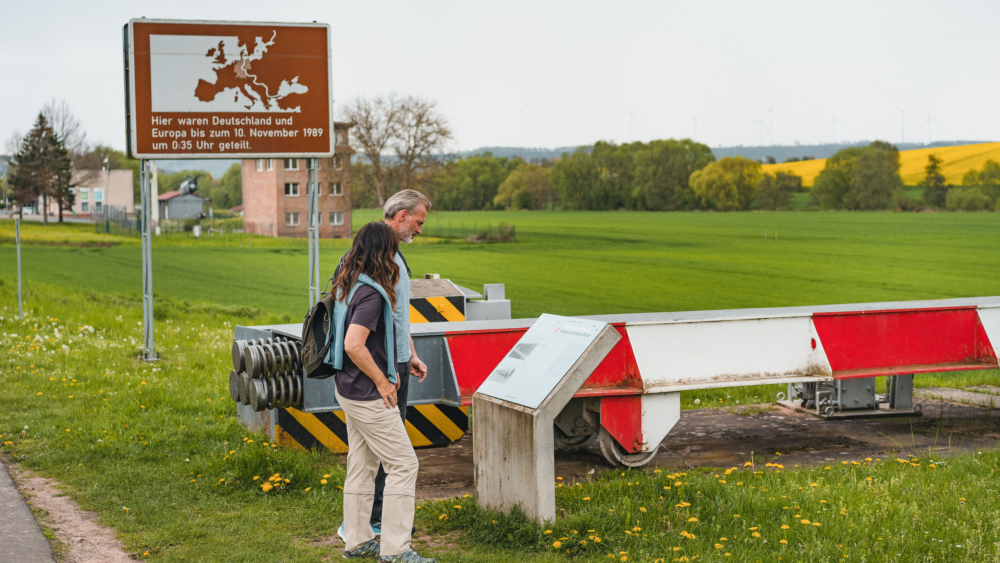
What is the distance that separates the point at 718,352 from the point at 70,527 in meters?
4.63

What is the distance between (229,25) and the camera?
1212cm

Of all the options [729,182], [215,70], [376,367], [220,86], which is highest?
[729,182]

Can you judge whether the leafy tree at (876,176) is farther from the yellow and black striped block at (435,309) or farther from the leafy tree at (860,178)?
the yellow and black striped block at (435,309)

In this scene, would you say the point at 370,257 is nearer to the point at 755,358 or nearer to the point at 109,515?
the point at 109,515

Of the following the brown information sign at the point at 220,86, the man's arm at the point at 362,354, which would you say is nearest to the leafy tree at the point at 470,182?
the brown information sign at the point at 220,86

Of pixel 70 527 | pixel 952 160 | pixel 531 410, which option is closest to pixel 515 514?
pixel 531 410

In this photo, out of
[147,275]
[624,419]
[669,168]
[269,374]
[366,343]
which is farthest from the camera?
[669,168]

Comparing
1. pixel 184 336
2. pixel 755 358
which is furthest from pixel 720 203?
pixel 755 358

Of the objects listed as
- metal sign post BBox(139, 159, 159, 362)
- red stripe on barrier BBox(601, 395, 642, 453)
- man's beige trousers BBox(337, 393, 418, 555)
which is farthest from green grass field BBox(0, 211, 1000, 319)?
man's beige trousers BBox(337, 393, 418, 555)

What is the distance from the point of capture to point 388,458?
14.8 ft

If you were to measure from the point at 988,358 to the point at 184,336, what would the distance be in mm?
11844

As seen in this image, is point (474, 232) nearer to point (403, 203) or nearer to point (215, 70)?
point (215, 70)

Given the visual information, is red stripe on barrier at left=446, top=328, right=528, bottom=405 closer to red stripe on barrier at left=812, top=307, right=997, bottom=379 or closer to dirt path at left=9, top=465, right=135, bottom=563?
dirt path at left=9, top=465, right=135, bottom=563

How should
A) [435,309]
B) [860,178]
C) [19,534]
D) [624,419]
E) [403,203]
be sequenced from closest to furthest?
[403,203], [19,534], [624,419], [435,309], [860,178]
